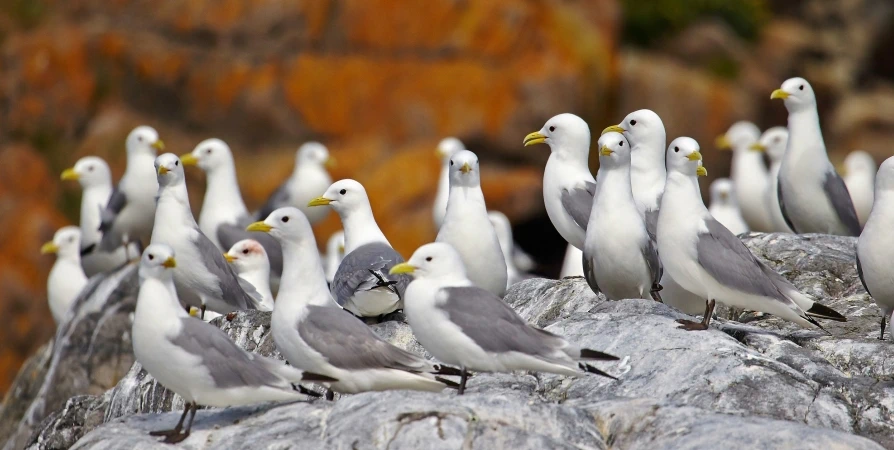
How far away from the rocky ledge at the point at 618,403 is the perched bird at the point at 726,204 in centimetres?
709

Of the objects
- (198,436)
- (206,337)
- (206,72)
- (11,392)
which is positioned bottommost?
(11,392)

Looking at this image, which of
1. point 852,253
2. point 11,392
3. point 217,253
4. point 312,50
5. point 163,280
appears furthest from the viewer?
point 312,50

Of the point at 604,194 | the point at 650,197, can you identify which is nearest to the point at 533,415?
the point at 604,194

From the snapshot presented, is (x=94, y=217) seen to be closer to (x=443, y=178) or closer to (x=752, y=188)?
(x=443, y=178)

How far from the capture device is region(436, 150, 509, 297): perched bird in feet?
30.2

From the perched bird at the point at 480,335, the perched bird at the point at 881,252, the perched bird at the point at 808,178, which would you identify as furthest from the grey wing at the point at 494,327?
the perched bird at the point at 808,178

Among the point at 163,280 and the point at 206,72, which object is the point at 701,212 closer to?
the point at 163,280

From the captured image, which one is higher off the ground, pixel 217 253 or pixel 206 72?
pixel 206 72

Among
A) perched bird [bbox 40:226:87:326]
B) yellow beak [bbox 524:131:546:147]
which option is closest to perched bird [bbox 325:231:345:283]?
perched bird [bbox 40:226:87:326]

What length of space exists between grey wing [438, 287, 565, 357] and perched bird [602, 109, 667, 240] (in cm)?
363

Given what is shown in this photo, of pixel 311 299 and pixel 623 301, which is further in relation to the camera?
pixel 623 301

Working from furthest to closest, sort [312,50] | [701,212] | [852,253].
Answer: [312,50] → [852,253] → [701,212]

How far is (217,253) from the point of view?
10.1 m

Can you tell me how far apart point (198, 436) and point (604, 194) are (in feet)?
11.8
